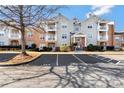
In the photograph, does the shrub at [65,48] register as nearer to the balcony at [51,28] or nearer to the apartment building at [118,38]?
the balcony at [51,28]

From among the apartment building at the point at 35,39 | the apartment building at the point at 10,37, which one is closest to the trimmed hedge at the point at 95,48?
the apartment building at the point at 35,39

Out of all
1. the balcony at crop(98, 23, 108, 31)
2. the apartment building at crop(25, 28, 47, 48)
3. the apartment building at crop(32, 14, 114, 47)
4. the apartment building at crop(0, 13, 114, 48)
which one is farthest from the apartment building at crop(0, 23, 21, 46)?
the balcony at crop(98, 23, 108, 31)

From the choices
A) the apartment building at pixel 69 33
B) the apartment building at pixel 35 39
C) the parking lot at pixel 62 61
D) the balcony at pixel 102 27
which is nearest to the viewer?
the parking lot at pixel 62 61

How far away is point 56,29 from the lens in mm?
33750

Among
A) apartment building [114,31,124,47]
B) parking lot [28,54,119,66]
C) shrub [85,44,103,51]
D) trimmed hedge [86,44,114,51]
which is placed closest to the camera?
parking lot [28,54,119,66]

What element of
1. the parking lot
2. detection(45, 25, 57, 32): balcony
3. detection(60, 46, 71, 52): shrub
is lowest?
the parking lot

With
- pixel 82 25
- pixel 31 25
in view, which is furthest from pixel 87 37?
pixel 31 25

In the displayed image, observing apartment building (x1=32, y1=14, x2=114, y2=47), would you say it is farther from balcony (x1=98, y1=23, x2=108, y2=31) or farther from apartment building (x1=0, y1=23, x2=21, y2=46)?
apartment building (x1=0, y1=23, x2=21, y2=46)

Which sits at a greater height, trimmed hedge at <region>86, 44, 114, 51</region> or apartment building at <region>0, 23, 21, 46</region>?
apartment building at <region>0, 23, 21, 46</region>

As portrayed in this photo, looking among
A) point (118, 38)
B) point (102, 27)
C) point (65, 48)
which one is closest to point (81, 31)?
point (102, 27)

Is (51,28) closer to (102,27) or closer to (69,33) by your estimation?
(69,33)

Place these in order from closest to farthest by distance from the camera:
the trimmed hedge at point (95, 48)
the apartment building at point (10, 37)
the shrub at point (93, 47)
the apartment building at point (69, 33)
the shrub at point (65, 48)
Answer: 1. the apartment building at point (69, 33)
2. the trimmed hedge at point (95, 48)
3. the shrub at point (93, 47)
4. the shrub at point (65, 48)
5. the apartment building at point (10, 37)

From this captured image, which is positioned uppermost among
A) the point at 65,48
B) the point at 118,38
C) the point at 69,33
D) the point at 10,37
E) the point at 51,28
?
Answer: the point at 51,28
